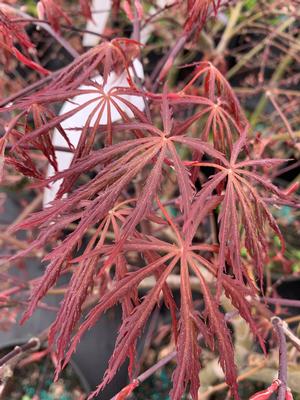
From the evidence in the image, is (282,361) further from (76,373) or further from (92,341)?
(92,341)

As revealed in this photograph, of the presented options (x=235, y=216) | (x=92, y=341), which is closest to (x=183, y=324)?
(x=235, y=216)

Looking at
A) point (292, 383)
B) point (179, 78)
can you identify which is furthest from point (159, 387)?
point (179, 78)

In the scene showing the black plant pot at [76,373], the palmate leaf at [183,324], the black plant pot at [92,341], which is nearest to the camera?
the palmate leaf at [183,324]

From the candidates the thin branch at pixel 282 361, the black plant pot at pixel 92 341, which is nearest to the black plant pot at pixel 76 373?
the black plant pot at pixel 92 341

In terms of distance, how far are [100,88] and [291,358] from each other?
67cm

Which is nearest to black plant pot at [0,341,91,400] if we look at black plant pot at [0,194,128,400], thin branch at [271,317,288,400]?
black plant pot at [0,194,128,400]

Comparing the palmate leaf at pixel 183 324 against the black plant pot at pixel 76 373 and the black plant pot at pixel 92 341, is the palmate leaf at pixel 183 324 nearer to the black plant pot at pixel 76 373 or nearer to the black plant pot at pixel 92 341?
the black plant pot at pixel 76 373

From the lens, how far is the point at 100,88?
0.52 meters

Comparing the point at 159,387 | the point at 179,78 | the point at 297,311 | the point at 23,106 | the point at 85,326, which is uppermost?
the point at 179,78

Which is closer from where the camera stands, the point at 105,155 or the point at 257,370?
the point at 105,155

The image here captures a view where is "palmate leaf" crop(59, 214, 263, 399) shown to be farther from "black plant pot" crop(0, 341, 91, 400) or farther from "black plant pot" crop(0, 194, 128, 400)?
"black plant pot" crop(0, 194, 128, 400)

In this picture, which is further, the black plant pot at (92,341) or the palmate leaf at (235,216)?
the black plant pot at (92,341)

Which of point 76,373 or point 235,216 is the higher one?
point 235,216

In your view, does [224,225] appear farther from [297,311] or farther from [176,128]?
[297,311]
